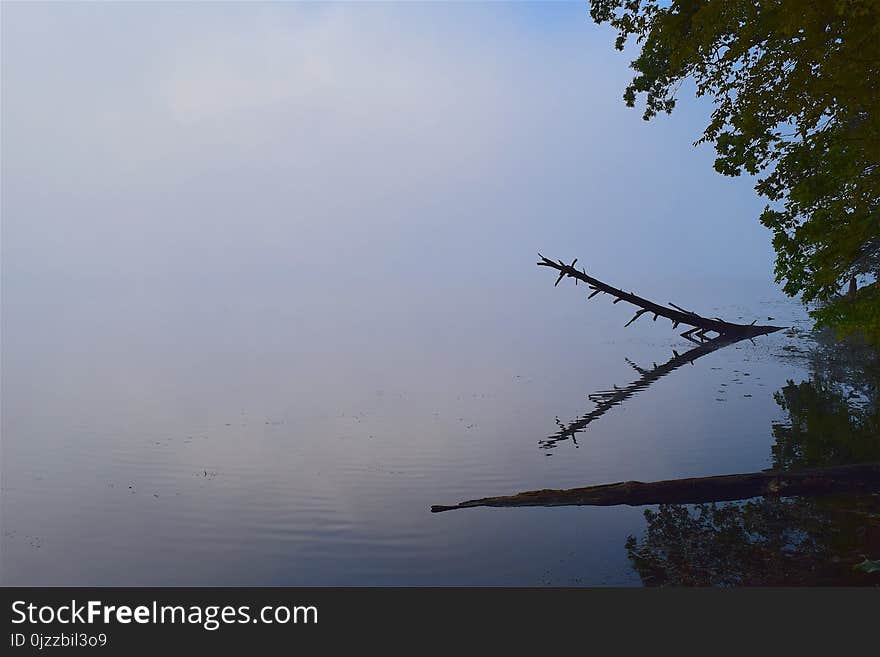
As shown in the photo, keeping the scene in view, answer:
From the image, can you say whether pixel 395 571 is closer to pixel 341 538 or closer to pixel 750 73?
pixel 341 538

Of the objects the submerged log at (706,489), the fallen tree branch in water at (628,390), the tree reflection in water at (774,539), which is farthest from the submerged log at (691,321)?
the submerged log at (706,489)

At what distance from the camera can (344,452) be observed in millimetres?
22172

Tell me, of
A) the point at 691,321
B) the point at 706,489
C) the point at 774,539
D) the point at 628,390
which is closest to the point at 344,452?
the point at 706,489

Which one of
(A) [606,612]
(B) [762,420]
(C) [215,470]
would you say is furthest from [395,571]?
(B) [762,420]

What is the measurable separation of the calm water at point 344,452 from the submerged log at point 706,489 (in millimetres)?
556

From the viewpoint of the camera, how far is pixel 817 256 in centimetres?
1509

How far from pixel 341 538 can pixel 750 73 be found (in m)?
12.9

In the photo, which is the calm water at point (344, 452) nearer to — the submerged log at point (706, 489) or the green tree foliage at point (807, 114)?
the submerged log at point (706, 489)

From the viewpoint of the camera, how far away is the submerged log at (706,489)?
14.5 m

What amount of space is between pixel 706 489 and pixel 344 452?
11413mm

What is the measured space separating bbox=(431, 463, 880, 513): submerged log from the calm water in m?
0.56

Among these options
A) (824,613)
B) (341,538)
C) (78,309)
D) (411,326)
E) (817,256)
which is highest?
(78,309)

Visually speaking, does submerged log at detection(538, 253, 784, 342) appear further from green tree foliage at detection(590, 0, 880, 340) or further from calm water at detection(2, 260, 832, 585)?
green tree foliage at detection(590, 0, 880, 340)

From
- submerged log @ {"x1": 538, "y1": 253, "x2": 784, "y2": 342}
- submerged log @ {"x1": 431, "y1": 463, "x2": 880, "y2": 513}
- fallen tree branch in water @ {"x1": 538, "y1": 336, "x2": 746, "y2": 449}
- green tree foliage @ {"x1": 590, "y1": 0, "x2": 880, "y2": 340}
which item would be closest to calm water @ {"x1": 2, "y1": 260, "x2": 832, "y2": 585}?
fallen tree branch in water @ {"x1": 538, "y1": 336, "x2": 746, "y2": 449}
